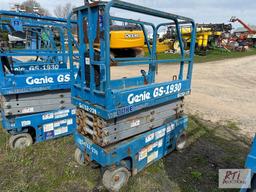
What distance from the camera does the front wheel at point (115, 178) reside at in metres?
2.87

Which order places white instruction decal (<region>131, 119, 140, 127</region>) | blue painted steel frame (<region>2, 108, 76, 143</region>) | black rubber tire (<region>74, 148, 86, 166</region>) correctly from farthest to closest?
blue painted steel frame (<region>2, 108, 76, 143</region>), black rubber tire (<region>74, 148, 86, 166</region>), white instruction decal (<region>131, 119, 140, 127</region>)

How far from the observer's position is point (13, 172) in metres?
3.34

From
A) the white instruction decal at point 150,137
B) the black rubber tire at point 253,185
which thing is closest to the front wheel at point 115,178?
the white instruction decal at point 150,137

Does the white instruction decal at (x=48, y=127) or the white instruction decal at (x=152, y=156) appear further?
the white instruction decal at (x=48, y=127)

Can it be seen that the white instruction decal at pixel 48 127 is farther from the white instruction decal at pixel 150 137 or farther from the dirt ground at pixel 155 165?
the white instruction decal at pixel 150 137

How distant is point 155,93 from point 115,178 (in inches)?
51.8

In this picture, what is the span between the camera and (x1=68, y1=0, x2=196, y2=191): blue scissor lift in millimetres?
2600

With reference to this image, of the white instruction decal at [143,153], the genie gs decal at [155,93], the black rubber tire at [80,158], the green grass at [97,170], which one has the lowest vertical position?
the green grass at [97,170]

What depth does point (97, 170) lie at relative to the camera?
344 cm

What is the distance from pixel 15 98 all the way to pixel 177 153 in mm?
3116

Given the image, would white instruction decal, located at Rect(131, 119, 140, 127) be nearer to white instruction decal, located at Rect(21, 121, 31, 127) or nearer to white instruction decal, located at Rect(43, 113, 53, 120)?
white instruction decal, located at Rect(43, 113, 53, 120)

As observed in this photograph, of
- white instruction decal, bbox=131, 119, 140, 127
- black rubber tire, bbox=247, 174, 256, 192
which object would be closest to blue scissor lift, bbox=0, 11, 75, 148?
white instruction decal, bbox=131, 119, 140, 127

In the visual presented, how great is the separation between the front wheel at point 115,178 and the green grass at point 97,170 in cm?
11

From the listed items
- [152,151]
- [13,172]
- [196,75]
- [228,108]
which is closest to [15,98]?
[13,172]
